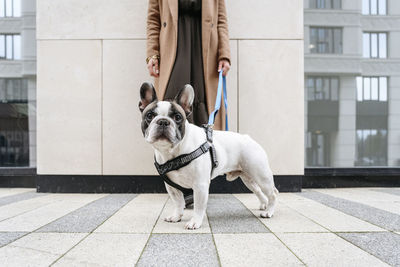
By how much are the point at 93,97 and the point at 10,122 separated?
70.1 inches

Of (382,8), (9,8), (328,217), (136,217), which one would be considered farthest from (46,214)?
(382,8)

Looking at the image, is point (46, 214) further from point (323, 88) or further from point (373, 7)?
point (373, 7)

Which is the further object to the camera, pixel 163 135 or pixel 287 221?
pixel 287 221

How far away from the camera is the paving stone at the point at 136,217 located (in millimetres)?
2171

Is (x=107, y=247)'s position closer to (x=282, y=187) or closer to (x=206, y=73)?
(x=206, y=73)

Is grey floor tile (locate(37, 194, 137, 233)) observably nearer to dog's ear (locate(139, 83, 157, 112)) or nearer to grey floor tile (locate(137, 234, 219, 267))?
grey floor tile (locate(137, 234, 219, 267))

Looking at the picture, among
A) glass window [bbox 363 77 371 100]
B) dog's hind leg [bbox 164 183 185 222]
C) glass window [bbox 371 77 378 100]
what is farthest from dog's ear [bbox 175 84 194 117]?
glass window [bbox 371 77 378 100]

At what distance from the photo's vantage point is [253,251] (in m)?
1.68

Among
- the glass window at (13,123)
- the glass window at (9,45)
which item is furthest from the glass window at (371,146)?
the glass window at (9,45)

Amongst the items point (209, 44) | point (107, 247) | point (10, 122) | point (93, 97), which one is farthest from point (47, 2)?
point (107, 247)

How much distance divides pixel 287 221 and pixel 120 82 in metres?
3.09

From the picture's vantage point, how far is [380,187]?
4754 mm

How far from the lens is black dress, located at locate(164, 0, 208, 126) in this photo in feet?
10.7

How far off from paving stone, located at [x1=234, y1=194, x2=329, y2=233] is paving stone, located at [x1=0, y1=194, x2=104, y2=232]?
1.95m
